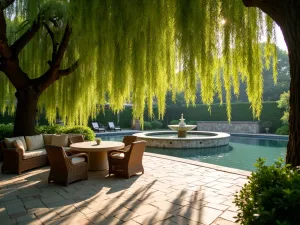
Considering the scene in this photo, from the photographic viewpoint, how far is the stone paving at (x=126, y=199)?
2.81 metres

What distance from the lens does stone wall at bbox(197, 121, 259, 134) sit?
59.4ft

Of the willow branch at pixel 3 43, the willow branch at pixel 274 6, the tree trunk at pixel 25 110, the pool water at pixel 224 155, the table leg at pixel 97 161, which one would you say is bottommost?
the pool water at pixel 224 155

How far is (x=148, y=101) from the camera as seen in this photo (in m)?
3.54

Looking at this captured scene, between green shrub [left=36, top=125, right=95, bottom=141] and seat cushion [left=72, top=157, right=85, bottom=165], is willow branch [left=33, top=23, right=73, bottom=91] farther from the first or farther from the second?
seat cushion [left=72, top=157, right=85, bottom=165]

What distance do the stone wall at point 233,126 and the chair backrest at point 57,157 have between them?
15997mm

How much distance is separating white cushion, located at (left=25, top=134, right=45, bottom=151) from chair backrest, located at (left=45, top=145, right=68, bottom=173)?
1.97 m

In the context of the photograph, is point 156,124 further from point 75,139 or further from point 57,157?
point 57,157

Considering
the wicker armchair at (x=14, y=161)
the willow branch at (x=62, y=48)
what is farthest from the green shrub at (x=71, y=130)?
the wicker armchair at (x=14, y=161)

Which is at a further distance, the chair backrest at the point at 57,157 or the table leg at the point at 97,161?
the table leg at the point at 97,161

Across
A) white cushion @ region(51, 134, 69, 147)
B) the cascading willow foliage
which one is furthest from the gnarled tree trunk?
white cushion @ region(51, 134, 69, 147)

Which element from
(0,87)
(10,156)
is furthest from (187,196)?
(0,87)

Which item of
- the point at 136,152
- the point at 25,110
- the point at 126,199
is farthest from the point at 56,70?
the point at 126,199

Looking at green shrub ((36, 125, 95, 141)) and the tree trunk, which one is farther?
green shrub ((36, 125, 95, 141))

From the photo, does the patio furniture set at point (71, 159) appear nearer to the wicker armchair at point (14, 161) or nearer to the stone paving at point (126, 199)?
the wicker armchair at point (14, 161)
